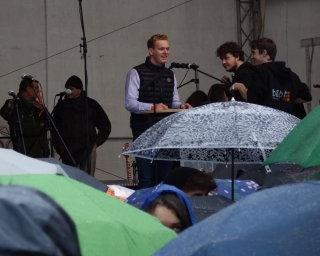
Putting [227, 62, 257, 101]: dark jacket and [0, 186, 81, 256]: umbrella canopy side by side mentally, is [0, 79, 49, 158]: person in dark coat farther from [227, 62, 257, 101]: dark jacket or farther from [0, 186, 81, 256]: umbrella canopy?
[0, 186, 81, 256]: umbrella canopy

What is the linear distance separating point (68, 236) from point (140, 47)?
11.9 metres

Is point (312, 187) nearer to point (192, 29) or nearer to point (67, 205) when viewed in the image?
point (67, 205)

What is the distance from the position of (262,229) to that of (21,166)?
2.09 metres

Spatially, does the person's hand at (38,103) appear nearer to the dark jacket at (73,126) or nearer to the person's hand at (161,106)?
the dark jacket at (73,126)

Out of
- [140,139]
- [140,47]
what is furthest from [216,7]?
[140,139]

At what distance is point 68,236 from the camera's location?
0.94 m

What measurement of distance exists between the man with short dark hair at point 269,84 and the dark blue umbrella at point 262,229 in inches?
187

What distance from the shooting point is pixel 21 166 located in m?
3.30

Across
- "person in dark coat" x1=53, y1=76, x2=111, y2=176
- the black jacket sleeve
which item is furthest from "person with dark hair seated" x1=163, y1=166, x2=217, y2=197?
the black jacket sleeve

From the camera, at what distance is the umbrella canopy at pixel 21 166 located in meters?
3.24

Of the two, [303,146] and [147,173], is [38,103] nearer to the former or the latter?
[147,173]

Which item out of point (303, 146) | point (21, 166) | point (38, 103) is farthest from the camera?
point (38, 103)

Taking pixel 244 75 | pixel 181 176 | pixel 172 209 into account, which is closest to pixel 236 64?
pixel 244 75

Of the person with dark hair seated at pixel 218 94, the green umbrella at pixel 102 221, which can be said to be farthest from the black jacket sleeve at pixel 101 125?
the green umbrella at pixel 102 221
